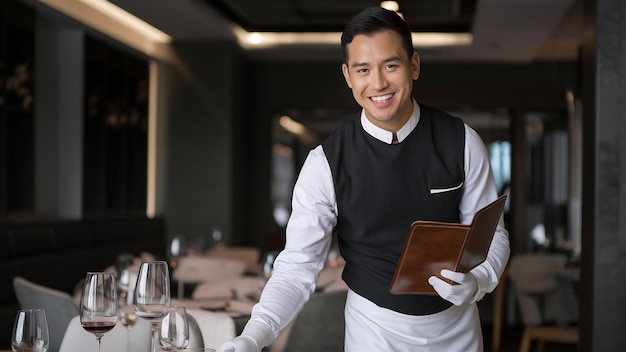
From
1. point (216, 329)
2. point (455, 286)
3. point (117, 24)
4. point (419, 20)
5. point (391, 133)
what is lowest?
point (216, 329)

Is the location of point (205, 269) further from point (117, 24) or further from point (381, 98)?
point (381, 98)

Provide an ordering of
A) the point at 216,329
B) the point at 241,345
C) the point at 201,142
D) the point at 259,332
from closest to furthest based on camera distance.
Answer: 1. the point at 241,345
2. the point at 259,332
3. the point at 216,329
4. the point at 201,142

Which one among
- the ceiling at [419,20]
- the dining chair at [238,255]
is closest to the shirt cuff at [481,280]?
the ceiling at [419,20]

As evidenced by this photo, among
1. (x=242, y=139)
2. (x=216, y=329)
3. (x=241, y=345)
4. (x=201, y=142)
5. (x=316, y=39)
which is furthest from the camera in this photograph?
(x=242, y=139)

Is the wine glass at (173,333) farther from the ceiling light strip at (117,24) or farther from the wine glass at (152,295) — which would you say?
the ceiling light strip at (117,24)

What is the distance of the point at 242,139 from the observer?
9078 mm

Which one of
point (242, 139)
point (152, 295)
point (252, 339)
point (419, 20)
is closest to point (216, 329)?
point (152, 295)

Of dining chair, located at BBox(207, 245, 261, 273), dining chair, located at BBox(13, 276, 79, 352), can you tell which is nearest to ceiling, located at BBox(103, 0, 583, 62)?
dining chair, located at BBox(207, 245, 261, 273)

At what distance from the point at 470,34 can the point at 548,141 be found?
2009mm

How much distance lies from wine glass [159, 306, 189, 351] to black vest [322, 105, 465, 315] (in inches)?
19.0

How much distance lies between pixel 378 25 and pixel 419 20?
6.22 m

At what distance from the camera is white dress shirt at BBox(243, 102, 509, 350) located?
194 centimetres

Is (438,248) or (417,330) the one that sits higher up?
(438,248)

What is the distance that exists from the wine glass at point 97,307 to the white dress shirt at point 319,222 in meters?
0.33
